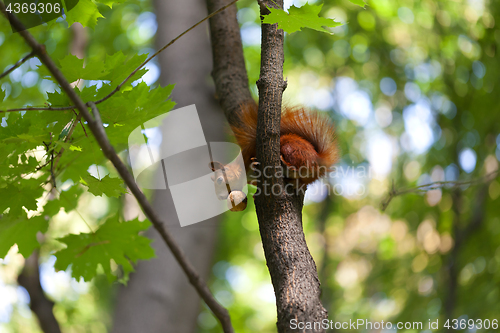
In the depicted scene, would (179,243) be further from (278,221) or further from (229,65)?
(278,221)

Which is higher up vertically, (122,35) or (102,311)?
(122,35)

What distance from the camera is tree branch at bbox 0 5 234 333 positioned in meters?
0.42

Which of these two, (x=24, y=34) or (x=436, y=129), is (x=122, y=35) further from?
(x=24, y=34)

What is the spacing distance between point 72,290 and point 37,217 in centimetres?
357

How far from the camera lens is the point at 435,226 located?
3090mm

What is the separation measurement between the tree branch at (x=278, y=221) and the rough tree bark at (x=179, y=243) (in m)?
0.69

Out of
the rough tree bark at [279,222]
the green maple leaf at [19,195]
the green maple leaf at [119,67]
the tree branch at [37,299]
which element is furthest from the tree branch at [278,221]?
the tree branch at [37,299]

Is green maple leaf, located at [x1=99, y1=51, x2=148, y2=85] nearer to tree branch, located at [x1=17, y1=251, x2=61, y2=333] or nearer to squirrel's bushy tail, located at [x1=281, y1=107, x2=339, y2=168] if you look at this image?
squirrel's bushy tail, located at [x1=281, y1=107, x2=339, y2=168]

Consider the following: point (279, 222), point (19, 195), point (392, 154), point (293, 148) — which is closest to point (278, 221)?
point (279, 222)

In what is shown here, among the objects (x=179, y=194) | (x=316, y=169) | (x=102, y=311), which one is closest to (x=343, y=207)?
(x=102, y=311)

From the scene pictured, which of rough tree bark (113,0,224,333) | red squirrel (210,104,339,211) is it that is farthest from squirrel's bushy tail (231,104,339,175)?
rough tree bark (113,0,224,333)

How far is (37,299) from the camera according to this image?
63.0 inches

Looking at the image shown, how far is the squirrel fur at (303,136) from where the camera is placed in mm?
961

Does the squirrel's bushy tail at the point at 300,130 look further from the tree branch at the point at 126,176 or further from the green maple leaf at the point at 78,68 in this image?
the tree branch at the point at 126,176
